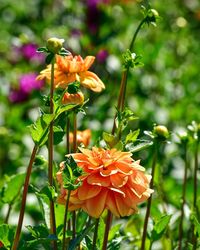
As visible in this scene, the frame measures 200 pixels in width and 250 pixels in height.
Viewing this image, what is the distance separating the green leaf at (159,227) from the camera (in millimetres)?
1248

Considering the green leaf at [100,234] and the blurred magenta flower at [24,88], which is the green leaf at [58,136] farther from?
the blurred magenta flower at [24,88]

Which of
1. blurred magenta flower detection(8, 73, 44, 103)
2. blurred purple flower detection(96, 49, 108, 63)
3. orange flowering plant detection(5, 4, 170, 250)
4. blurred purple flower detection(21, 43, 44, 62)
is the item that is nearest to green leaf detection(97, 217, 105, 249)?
orange flowering plant detection(5, 4, 170, 250)

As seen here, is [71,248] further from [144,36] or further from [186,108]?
[144,36]

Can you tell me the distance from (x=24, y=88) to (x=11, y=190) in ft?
4.13

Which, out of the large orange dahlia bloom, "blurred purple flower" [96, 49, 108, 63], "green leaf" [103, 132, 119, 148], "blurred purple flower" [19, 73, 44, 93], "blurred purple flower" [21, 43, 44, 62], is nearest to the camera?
the large orange dahlia bloom

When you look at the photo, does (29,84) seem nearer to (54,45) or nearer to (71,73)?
(71,73)

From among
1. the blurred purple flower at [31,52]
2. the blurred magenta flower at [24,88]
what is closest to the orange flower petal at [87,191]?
the blurred magenta flower at [24,88]

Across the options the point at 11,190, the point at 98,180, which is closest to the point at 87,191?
the point at 98,180

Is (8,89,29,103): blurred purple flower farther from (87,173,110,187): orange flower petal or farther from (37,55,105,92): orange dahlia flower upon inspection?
(87,173,110,187): orange flower petal

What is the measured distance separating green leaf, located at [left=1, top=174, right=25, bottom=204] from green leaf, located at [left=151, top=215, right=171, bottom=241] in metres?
0.29

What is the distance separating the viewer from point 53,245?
118cm

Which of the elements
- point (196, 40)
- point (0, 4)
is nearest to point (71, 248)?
point (196, 40)

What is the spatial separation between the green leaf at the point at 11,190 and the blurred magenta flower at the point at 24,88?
121 centimetres

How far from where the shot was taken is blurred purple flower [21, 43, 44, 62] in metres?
2.85
